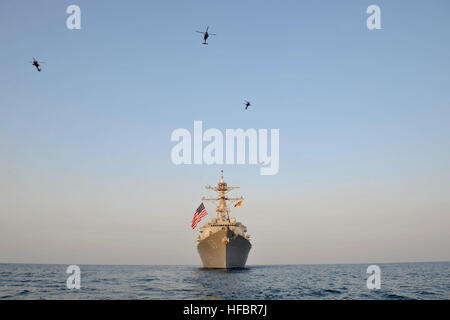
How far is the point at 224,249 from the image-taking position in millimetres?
65312

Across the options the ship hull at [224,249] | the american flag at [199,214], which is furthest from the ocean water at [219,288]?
the ship hull at [224,249]

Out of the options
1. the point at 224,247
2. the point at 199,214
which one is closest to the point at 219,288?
the point at 199,214

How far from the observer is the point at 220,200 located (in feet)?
307

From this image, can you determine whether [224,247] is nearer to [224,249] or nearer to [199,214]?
[224,249]

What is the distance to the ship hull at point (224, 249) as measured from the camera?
6550 centimetres

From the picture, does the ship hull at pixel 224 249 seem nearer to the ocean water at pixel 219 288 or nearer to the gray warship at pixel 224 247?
the gray warship at pixel 224 247

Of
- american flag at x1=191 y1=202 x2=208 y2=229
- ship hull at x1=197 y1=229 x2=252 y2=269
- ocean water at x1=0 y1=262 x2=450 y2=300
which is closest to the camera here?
ocean water at x1=0 y1=262 x2=450 y2=300

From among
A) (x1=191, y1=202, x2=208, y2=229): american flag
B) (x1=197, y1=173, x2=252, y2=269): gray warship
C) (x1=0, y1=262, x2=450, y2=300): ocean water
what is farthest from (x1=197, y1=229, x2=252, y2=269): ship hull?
(x1=0, y1=262, x2=450, y2=300): ocean water

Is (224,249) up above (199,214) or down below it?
below

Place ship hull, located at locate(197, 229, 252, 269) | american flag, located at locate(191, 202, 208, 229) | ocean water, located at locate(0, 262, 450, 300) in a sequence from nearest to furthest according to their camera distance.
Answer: ocean water, located at locate(0, 262, 450, 300) < american flag, located at locate(191, 202, 208, 229) < ship hull, located at locate(197, 229, 252, 269)

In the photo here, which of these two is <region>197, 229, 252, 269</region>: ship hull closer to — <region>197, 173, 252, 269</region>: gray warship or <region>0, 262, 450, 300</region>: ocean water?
<region>197, 173, 252, 269</region>: gray warship

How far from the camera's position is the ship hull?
65.5 meters
